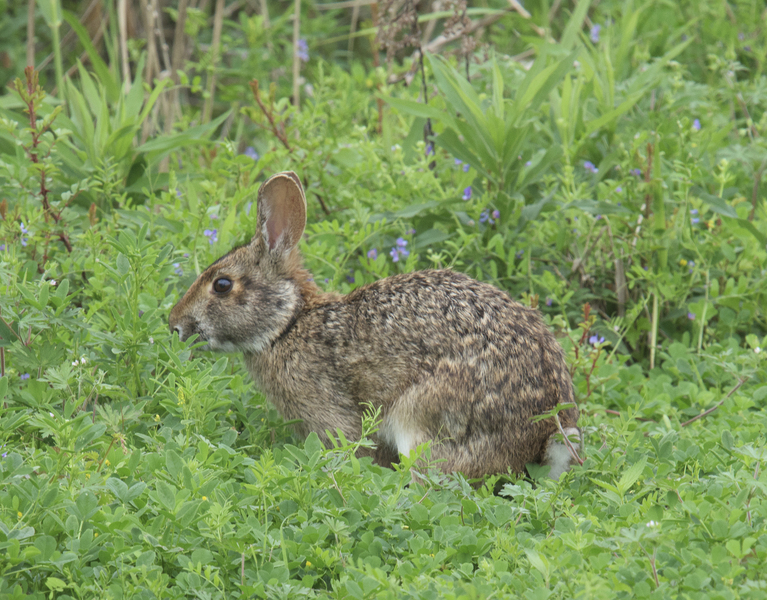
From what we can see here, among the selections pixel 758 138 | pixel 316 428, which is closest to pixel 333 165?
pixel 316 428

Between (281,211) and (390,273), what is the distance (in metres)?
1.20

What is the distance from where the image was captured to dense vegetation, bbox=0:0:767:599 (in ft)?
10.2

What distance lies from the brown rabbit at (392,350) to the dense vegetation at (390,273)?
0.19m

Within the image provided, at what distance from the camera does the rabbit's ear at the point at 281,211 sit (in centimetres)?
477

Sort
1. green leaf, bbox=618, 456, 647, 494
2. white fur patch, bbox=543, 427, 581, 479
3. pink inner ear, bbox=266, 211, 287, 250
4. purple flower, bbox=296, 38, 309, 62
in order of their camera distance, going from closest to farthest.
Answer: green leaf, bbox=618, 456, 647, 494 → white fur patch, bbox=543, 427, 581, 479 → pink inner ear, bbox=266, 211, 287, 250 → purple flower, bbox=296, 38, 309, 62

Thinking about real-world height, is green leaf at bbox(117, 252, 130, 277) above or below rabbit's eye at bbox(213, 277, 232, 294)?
above

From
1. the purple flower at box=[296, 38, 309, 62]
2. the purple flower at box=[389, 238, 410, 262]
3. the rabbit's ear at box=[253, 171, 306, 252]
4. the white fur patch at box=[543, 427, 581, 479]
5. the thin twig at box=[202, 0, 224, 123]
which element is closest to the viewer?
the white fur patch at box=[543, 427, 581, 479]

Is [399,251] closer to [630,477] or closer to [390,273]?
[390,273]

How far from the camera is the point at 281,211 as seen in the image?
491 centimetres

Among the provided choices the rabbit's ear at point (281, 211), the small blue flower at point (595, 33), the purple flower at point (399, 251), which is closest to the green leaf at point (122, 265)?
the rabbit's ear at point (281, 211)

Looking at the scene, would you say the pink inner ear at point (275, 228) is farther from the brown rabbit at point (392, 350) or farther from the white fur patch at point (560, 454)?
the white fur patch at point (560, 454)

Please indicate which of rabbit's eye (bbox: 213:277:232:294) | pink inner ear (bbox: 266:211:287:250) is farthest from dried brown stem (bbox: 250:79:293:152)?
rabbit's eye (bbox: 213:277:232:294)

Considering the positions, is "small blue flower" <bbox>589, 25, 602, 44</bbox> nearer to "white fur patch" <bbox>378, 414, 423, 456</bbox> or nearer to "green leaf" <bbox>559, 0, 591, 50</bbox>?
"green leaf" <bbox>559, 0, 591, 50</bbox>

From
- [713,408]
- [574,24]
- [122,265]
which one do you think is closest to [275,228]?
[122,265]
